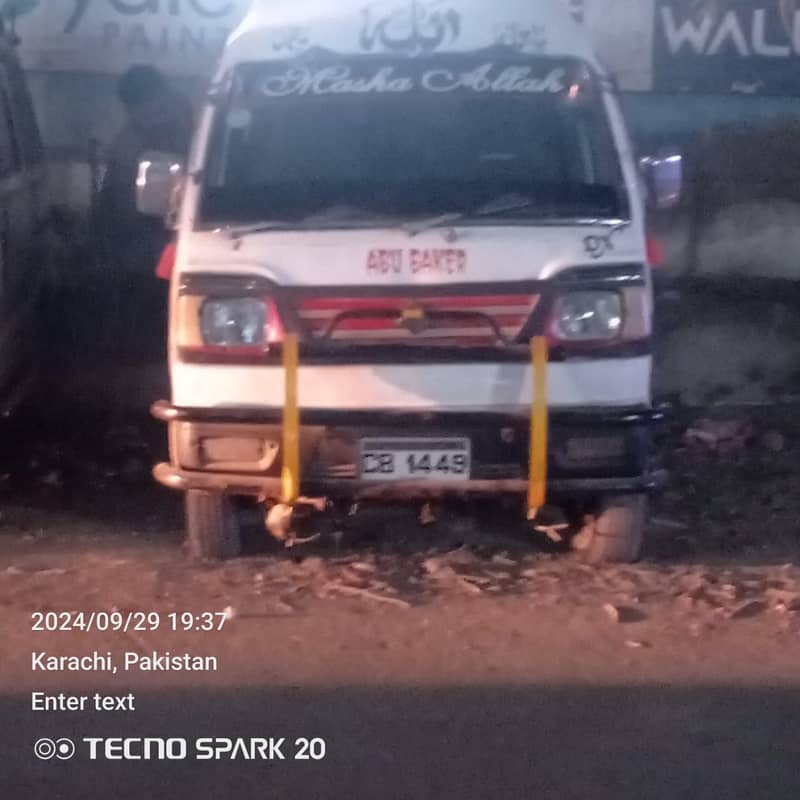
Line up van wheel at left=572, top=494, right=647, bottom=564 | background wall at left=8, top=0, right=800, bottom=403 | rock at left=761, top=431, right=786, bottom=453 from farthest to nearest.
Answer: background wall at left=8, top=0, right=800, bottom=403, rock at left=761, top=431, right=786, bottom=453, van wheel at left=572, top=494, right=647, bottom=564

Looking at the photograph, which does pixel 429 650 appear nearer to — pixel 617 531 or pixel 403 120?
pixel 617 531

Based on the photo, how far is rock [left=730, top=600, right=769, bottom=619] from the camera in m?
Result: 5.23

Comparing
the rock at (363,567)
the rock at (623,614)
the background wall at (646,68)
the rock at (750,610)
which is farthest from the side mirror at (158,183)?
the background wall at (646,68)

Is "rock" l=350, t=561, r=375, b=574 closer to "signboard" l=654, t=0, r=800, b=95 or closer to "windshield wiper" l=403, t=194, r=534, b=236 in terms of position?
"windshield wiper" l=403, t=194, r=534, b=236

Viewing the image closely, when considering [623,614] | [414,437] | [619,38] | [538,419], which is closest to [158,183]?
[414,437]

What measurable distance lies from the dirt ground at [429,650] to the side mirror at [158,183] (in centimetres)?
137

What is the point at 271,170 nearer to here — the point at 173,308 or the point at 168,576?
the point at 173,308

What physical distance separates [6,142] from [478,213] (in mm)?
3043

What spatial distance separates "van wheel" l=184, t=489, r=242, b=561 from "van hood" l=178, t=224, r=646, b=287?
92 centimetres

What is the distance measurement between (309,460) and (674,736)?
1.65 m

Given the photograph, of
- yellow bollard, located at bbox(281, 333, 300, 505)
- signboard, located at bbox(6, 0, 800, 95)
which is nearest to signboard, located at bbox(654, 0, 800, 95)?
signboard, located at bbox(6, 0, 800, 95)

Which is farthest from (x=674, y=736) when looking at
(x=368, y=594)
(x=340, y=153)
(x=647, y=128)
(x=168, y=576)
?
(x=647, y=128)

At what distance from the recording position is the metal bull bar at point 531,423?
16.6 ft
